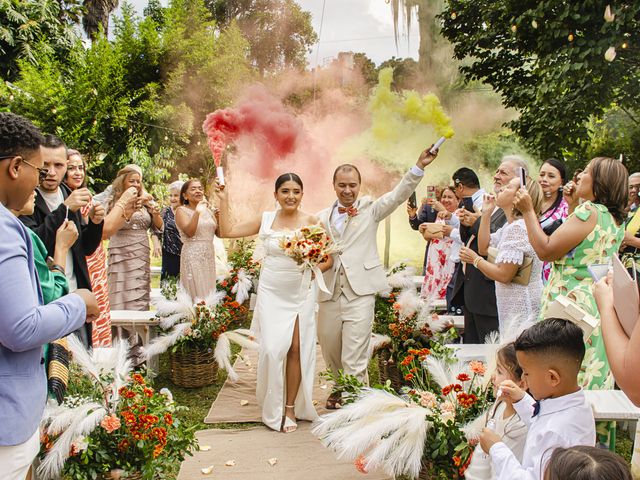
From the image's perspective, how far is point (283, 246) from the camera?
16.5 ft

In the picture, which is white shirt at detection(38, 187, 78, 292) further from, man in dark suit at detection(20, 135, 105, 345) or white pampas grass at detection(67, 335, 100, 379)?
white pampas grass at detection(67, 335, 100, 379)

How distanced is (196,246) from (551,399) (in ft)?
18.7

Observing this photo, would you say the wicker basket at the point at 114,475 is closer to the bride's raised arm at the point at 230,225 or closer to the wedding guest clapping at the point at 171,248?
the bride's raised arm at the point at 230,225

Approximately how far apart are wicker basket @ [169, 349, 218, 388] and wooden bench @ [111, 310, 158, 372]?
0.29 metres

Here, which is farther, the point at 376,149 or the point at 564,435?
the point at 376,149

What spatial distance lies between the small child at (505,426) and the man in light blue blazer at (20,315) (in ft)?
6.39

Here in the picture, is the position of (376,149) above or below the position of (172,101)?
below

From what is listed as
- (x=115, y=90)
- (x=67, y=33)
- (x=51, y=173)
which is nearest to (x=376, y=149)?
(x=115, y=90)

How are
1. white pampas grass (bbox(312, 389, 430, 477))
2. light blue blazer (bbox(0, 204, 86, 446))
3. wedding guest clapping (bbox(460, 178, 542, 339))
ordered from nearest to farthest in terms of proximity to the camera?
light blue blazer (bbox(0, 204, 86, 446)) < white pampas grass (bbox(312, 389, 430, 477)) < wedding guest clapping (bbox(460, 178, 542, 339))

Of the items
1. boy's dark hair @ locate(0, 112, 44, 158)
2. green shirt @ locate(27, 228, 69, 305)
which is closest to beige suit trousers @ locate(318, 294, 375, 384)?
green shirt @ locate(27, 228, 69, 305)

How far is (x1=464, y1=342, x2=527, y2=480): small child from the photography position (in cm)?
261

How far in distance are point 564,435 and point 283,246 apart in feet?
10.5

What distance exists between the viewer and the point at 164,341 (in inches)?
222

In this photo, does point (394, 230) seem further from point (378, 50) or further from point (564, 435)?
point (564, 435)
